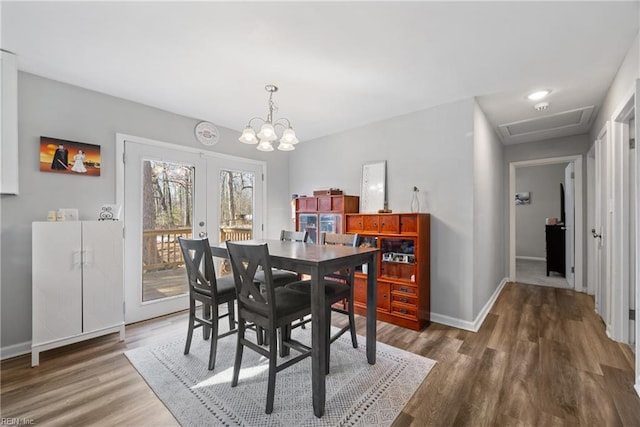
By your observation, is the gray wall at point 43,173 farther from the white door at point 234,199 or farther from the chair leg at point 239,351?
the chair leg at point 239,351

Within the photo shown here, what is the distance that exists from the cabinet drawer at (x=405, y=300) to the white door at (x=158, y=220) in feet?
8.19

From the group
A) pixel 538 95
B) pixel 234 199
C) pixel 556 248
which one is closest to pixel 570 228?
pixel 556 248

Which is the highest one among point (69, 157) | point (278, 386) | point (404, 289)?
point (69, 157)

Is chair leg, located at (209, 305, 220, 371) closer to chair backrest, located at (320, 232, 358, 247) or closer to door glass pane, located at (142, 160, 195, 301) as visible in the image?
chair backrest, located at (320, 232, 358, 247)

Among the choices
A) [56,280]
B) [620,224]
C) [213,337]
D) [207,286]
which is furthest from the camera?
[620,224]

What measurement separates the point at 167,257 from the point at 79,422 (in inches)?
76.1

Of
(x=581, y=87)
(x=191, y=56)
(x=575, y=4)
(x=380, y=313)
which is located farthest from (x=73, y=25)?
(x=581, y=87)

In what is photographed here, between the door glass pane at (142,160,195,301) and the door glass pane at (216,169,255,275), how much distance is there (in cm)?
46

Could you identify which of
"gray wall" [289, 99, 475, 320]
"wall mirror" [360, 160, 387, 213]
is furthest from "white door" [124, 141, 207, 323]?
"gray wall" [289, 99, 475, 320]

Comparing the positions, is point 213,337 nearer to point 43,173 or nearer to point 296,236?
point 296,236

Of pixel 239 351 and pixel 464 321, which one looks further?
pixel 464 321

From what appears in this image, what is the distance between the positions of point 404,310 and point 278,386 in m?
1.59

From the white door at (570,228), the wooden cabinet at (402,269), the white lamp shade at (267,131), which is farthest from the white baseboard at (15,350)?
the white door at (570,228)

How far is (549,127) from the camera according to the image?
3812 mm
